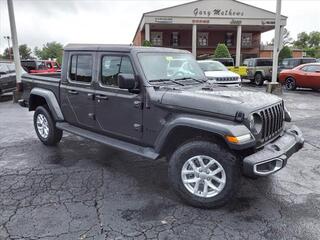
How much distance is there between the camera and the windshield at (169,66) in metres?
4.30

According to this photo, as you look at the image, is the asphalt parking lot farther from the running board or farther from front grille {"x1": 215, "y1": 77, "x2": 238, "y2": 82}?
front grille {"x1": 215, "y1": 77, "x2": 238, "y2": 82}

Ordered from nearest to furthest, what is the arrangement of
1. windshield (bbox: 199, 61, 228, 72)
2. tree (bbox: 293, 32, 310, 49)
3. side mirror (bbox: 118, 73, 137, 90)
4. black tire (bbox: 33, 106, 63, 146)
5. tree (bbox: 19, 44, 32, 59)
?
side mirror (bbox: 118, 73, 137, 90) → black tire (bbox: 33, 106, 63, 146) → windshield (bbox: 199, 61, 228, 72) → tree (bbox: 19, 44, 32, 59) → tree (bbox: 293, 32, 310, 49)

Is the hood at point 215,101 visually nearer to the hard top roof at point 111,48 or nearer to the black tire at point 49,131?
the hard top roof at point 111,48

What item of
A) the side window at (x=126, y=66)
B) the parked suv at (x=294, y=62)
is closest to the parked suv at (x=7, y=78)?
the side window at (x=126, y=66)

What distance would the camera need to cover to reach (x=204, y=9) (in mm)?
33719

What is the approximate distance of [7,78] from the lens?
13625 millimetres

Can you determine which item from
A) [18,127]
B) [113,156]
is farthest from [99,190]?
[18,127]

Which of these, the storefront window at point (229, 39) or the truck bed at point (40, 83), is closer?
the truck bed at point (40, 83)

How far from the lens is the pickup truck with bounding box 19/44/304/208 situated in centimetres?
343

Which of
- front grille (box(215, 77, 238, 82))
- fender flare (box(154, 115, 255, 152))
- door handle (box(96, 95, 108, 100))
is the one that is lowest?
front grille (box(215, 77, 238, 82))

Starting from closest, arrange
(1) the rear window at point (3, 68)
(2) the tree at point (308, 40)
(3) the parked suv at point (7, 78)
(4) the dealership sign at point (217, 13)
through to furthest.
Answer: (3) the parked suv at point (7, 78) < (1) the rear window at point (3, 68) < (4) the dealership sign at point (217, 13) < (2) the tree at point (308, 40)

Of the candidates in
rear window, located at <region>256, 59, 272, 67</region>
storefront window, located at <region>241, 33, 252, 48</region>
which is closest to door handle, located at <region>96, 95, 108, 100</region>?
rear window, located at <region>256, 59, 272, 67</region>

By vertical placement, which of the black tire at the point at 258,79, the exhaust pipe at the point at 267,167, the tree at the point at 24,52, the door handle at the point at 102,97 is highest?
the tree at the point at 24,52

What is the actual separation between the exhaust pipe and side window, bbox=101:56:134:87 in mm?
2094
